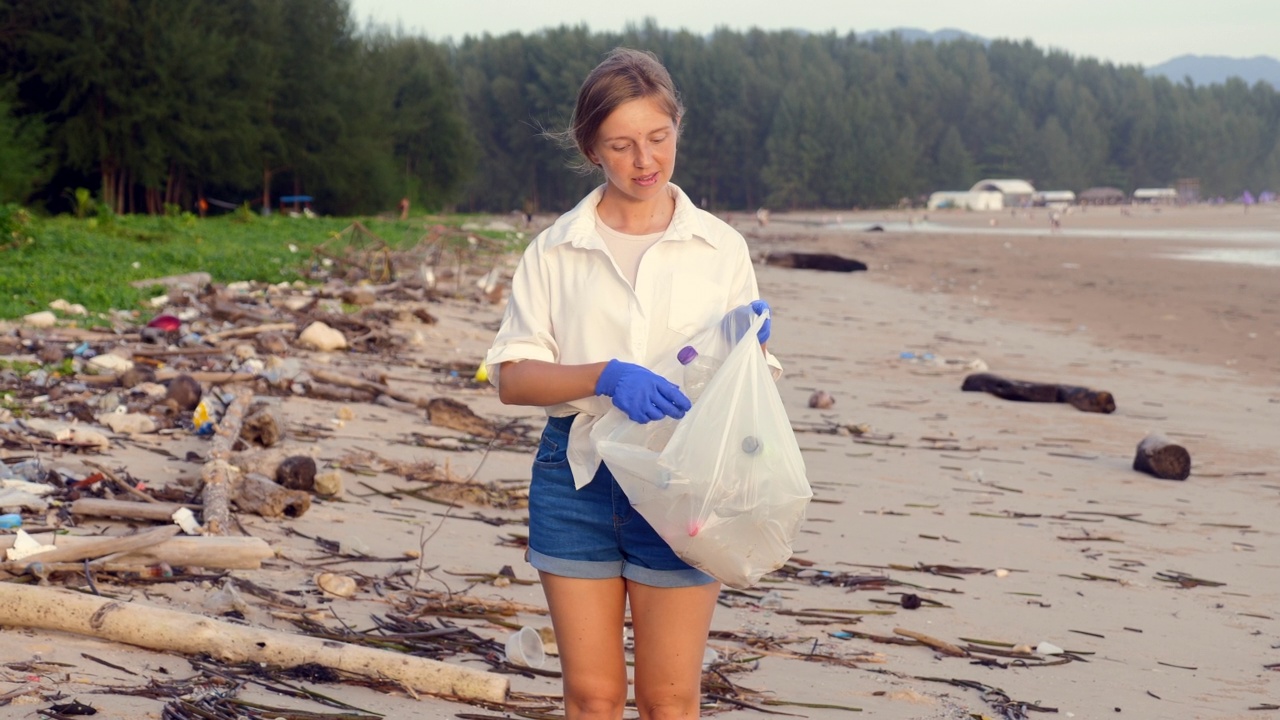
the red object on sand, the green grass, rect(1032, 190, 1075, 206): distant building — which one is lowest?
the red object on sand

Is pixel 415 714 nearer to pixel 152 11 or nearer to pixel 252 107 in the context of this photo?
pixel 152 11

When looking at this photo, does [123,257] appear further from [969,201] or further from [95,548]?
[969,201]

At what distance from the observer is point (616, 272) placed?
248 centimetres

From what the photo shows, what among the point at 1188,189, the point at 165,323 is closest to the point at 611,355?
the point at 165,323

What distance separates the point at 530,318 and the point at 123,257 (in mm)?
13431

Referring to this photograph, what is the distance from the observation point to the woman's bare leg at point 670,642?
2.46m

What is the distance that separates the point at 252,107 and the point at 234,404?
33.5 m

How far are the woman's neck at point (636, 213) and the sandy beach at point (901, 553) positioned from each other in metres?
1.44

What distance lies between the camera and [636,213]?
257cm

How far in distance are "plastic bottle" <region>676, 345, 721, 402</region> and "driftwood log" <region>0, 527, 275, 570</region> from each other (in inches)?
88.6

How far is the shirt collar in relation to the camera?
249 cm

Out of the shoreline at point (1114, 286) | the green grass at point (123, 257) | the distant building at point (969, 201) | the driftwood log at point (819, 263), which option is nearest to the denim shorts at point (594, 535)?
the green grass at point (123, 257)

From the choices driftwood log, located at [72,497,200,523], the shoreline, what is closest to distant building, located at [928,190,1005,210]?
the shoreline

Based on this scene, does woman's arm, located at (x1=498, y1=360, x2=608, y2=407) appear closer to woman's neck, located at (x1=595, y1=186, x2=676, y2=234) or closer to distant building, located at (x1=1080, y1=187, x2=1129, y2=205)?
woman's neck, located at (x1=595, y1=186, x2=676, y2=234)
